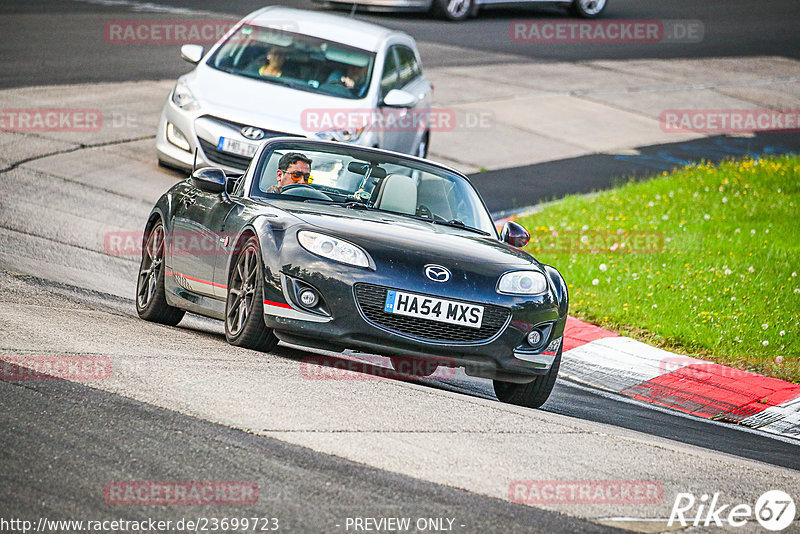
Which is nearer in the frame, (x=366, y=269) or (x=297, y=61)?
(x=366, y=269)

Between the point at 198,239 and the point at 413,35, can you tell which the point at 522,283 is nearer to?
the point at 198,239

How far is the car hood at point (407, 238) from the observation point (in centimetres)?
693

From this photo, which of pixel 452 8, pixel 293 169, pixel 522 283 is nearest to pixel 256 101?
pixel 293 169

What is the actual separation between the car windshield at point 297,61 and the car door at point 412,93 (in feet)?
2.84

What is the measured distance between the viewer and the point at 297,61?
14102mm

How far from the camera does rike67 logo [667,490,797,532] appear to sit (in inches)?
197

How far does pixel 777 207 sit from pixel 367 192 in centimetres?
823

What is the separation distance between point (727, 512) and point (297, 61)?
9.91 metres

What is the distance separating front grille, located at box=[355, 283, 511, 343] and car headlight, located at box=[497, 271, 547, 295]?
15 centimetres

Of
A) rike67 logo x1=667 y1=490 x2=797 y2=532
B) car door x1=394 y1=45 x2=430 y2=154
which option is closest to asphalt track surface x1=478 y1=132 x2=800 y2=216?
car door x1=394 y1=45 x2=430 y2=154

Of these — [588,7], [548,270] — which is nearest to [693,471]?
[548,270]

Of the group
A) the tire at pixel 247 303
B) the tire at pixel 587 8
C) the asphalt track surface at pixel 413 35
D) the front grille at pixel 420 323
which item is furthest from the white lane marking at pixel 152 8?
the front grille at pixel 420 323

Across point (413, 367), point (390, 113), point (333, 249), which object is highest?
point (333, 249)

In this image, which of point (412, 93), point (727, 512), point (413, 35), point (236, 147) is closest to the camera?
point (727, 512)
